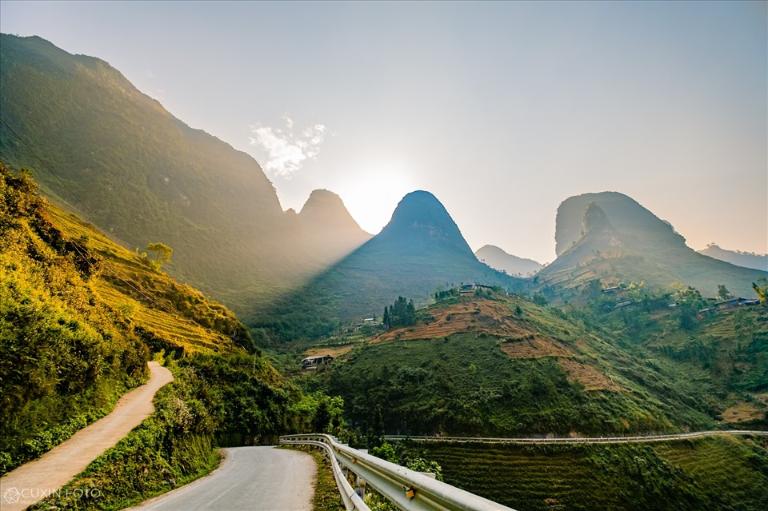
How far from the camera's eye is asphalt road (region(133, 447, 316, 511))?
8.73 metres

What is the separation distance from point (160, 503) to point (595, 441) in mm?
60050

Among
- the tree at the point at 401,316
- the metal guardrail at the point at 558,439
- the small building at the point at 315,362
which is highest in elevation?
the tree at the point at 401,316

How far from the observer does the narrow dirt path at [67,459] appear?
796 cm

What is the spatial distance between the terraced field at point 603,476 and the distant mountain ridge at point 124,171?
3994 inches

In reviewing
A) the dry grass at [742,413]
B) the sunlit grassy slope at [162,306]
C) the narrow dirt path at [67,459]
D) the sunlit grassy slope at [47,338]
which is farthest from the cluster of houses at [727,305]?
the sunlit grassy slope at [47,338]

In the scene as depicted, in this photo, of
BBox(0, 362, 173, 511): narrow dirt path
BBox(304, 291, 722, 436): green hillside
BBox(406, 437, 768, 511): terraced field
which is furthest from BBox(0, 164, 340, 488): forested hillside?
BBox(304, 291, 722, 436): green hillside

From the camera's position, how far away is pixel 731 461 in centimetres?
5572

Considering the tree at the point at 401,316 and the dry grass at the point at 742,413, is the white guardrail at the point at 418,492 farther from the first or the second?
the dry grass at the point at 742,413

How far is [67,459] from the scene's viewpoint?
9867 mm

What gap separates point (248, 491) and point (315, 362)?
8396cm

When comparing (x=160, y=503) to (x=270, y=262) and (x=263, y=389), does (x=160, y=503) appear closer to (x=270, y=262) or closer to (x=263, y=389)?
(x=263, y=389)

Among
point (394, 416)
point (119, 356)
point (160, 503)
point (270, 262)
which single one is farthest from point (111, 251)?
point (270, 262)

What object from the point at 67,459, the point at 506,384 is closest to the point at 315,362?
the point at 506,384

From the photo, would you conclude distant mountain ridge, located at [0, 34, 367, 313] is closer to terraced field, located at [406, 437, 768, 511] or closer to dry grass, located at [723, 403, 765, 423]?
terraced field, located at [406, 437, 768, 511]
